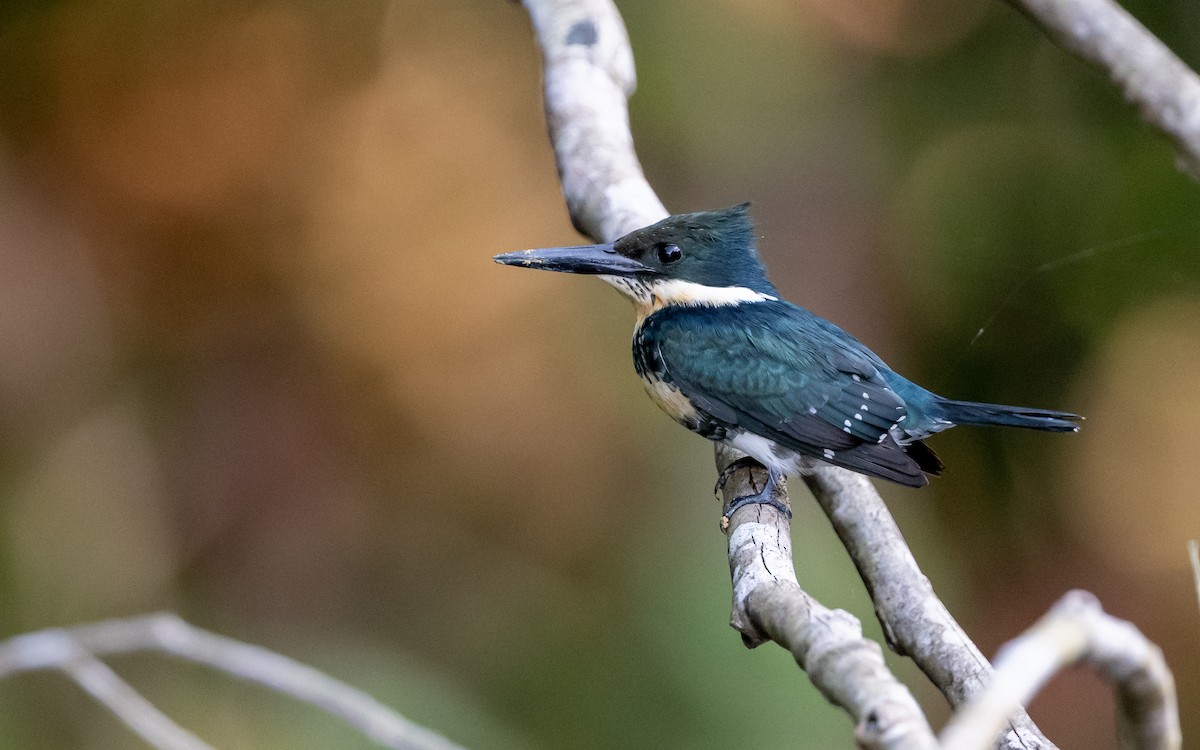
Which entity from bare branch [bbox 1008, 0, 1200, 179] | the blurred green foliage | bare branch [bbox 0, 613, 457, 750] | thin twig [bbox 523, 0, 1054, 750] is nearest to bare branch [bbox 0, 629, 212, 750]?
bare branch [bbox 0, 613, 457, 750]

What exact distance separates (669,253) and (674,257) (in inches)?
0.9

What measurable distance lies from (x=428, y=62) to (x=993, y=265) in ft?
6.27

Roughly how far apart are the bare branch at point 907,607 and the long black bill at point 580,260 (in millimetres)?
581

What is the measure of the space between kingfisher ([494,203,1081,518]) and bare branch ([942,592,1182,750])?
1.14 metres

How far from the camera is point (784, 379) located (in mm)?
2221

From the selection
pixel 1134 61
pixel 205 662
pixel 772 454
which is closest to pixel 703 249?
pixel 772 454

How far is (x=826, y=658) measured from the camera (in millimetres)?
1141

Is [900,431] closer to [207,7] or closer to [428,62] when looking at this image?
[428,62]

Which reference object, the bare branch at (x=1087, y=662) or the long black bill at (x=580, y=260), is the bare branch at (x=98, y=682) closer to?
the bare branch at (x=1087, y=662)

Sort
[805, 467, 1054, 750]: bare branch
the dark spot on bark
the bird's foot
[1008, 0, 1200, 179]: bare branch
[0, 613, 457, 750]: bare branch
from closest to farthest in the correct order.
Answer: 1. [0, 613, 457, 750]: bare branch
2. [805, 467, 1054, 750]: bare branch
3. the bird's foot
4. [1008, 0, 1200, 179]: bare branch
5. the dark spot on bark

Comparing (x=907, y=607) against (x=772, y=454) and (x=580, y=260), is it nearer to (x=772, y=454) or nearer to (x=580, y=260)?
(x=772, y=454)

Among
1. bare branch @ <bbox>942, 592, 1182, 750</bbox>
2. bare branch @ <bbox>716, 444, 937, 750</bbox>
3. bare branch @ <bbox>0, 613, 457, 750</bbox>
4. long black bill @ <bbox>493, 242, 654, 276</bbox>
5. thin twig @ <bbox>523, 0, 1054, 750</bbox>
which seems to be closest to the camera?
bare branch @ <bbox>942, 592, 1182, 750</bbox>

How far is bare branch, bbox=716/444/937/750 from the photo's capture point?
39.0 inches

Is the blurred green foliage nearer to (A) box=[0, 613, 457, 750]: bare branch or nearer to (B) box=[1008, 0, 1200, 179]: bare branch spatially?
(B) box=[1008, 0, 1200, 179]: bare branch
